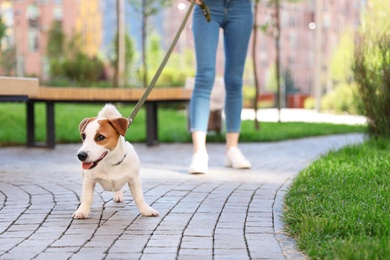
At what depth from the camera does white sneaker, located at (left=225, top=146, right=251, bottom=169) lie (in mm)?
6199

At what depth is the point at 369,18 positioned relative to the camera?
296 inches

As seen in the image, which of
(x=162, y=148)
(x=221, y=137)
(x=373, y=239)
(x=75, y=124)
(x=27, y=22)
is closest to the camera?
(x=373, y=239)

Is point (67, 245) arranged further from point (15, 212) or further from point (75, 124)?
point (75, 124)

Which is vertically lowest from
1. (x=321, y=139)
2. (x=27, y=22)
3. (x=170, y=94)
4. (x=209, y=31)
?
(x=321, y=139)

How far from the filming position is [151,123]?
8.94 metres

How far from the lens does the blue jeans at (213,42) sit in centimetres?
595

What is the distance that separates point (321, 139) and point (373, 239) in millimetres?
7320

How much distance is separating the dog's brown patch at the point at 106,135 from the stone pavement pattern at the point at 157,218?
0.41 metres

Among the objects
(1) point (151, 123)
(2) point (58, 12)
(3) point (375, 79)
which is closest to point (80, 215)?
(3) point (375, 79)

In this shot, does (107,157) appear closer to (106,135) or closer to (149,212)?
(106,135)

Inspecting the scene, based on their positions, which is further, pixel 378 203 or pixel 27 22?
pixel 27 22

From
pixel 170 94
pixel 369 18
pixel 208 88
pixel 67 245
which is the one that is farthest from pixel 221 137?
pixel 67 245

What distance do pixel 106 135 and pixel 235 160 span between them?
2686 mm

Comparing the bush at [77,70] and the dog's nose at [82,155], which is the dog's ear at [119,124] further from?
the bush at [77,70]
